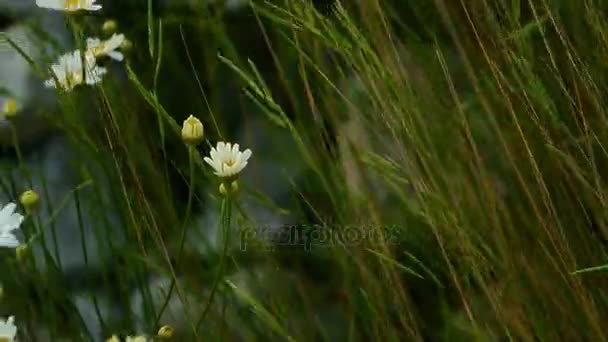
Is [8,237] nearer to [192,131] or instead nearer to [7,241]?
[7,241]

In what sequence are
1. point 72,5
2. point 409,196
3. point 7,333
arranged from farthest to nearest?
point 409,196, point 72,5, point 7,333

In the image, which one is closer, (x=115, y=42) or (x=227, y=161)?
(x=227, y=161)

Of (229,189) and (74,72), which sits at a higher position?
(74,72)

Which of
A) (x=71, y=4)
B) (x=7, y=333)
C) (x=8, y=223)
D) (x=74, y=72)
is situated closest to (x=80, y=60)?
(x=74, y=72)

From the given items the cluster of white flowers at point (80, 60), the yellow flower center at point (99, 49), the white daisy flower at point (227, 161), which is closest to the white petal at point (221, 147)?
the white daisy flower at point (227, 161)

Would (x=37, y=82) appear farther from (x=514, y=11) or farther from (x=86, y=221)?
(x=514, y=11)

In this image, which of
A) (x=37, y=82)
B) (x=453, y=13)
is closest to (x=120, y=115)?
(x=453, y=13)
